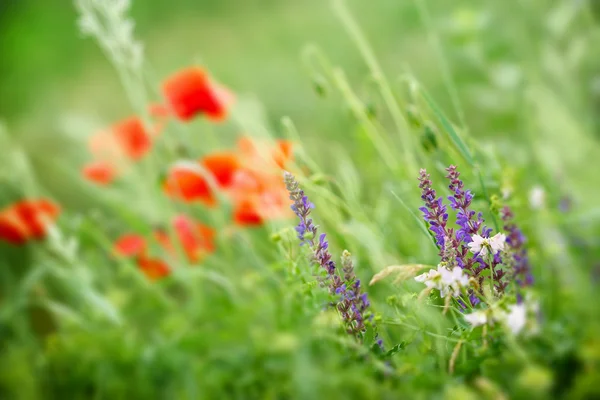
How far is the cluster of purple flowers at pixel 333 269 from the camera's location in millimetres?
405

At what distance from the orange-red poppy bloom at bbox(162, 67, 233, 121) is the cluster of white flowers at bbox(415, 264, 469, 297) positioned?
0.58 metres

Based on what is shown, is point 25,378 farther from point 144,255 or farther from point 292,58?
point 292,58

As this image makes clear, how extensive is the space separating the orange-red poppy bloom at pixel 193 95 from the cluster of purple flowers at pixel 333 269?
51 cm

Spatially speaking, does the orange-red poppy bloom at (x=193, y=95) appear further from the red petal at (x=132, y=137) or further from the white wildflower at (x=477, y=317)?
the white wildflower at (x=477, y=317)

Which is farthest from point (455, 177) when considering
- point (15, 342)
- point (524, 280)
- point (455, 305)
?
point (15, 342)

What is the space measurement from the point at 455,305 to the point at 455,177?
103mm

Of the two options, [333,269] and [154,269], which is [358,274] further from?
[154,269]

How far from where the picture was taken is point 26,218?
1.02m

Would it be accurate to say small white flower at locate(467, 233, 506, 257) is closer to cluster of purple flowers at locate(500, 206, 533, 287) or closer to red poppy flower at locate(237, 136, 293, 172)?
cluster of purple flowers at locate(500, 206, 533, 287)

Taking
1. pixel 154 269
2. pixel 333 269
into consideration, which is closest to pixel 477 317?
pixel 333 269

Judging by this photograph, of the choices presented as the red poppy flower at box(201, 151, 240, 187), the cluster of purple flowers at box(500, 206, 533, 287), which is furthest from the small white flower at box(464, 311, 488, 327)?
the red poppy flower at box(201, 151, 240, 187)

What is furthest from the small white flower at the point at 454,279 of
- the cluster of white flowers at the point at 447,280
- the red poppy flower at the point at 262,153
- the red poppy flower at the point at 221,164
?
the red poppy flower at the point at 221,164

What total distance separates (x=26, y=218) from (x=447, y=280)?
0.83 metres

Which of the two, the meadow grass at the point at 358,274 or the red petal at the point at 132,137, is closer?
the meadow grass at the point at 358,274
